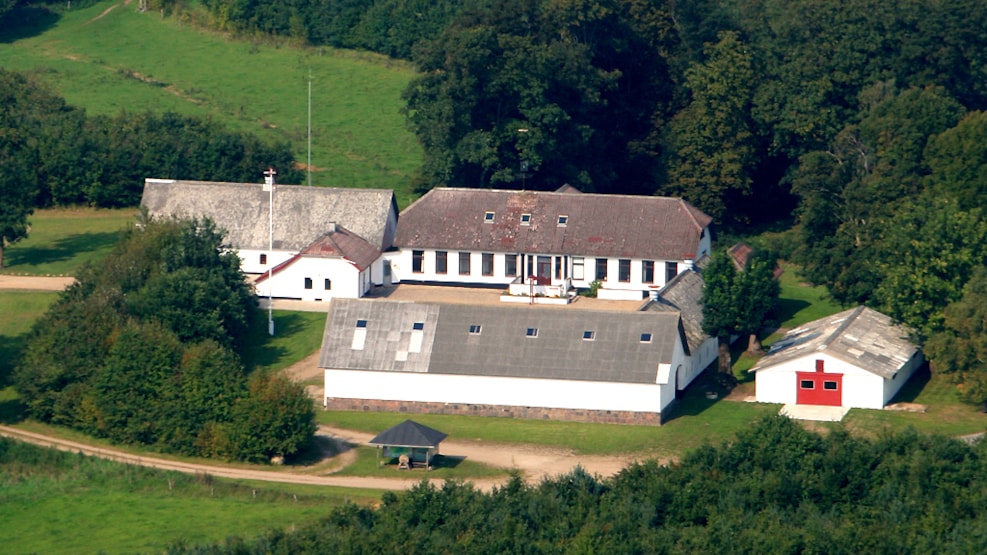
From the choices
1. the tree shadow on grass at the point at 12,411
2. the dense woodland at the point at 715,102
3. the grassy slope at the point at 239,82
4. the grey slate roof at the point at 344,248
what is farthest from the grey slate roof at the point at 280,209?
the tree shadow on grass at the point at 12,411

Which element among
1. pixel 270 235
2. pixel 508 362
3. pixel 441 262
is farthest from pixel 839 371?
pixel 270 235

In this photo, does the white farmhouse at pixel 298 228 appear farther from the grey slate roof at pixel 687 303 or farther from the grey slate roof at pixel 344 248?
the grey slate roof at pixel 687 303

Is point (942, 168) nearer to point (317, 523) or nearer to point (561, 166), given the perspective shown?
point (561, 166)

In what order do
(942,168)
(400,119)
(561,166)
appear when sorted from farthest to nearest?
1. (400,119)
2. (561,166)
3. (942,168)

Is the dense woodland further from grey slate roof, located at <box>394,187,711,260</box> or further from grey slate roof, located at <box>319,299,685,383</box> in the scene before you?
grey slate roof, located at <box>319,299,685,383</box>

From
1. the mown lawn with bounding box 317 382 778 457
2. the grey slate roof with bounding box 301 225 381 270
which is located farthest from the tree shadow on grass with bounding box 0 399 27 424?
the grey slate roof with bounding box 301 225 381 270

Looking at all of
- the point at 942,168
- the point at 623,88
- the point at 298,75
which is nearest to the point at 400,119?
the point at 298,75
